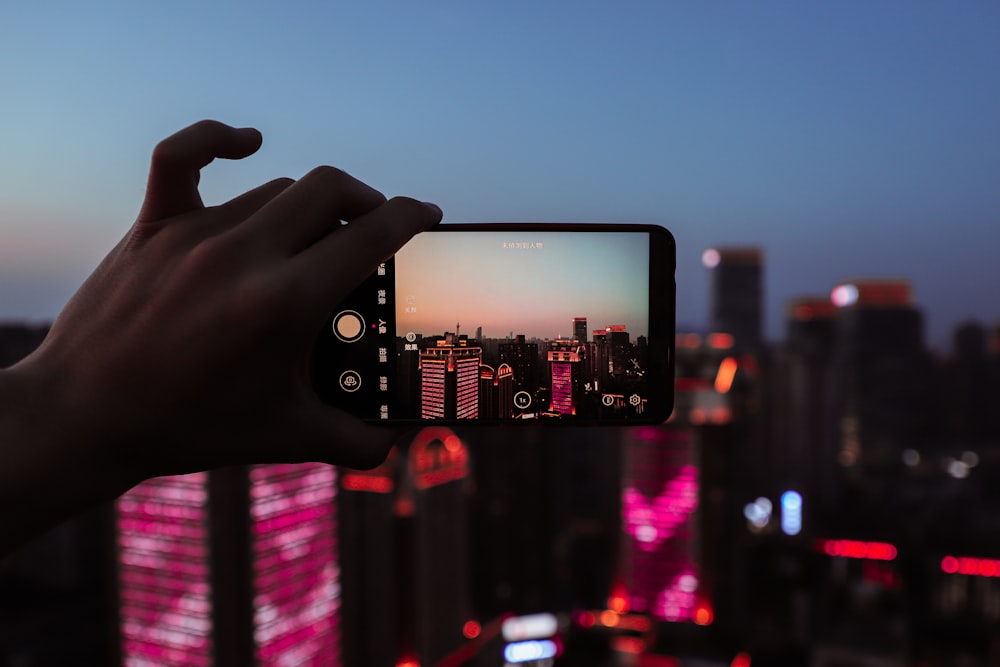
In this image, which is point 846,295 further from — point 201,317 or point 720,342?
point 201,317

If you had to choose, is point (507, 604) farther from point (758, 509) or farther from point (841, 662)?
point (758, 509)

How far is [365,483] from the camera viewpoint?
40.8 metres

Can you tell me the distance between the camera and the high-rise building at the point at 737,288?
9150 centimetres

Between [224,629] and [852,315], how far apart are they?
6910 cm

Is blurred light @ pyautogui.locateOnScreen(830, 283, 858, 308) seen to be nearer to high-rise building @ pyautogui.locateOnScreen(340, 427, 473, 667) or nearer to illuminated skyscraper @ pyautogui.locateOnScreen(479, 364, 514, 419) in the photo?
high-rise building @ pyautogui.locateOnScreen(340, 427, 473, 667)

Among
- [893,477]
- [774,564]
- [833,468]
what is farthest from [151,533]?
[893,477]

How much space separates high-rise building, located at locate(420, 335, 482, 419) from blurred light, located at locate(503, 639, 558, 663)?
47.9 metres

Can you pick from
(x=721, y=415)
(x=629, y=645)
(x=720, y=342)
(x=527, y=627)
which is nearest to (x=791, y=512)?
(x=721, y=415)

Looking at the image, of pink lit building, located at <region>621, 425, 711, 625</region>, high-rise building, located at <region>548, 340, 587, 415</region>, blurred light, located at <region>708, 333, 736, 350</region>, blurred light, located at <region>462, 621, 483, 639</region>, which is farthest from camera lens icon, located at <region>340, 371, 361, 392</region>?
blurred light, located at <region>708, 333, 736, 350</region>

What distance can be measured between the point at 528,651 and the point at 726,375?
25.9 meters

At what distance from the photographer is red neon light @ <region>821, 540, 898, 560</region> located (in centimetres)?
4944

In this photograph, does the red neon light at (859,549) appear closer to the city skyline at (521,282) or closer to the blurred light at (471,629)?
the blurred light at (471,629)

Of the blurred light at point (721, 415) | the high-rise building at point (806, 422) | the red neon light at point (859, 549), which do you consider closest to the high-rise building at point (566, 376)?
the blurred light at point (721, 415)

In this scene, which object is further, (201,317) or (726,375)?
(726,375)
